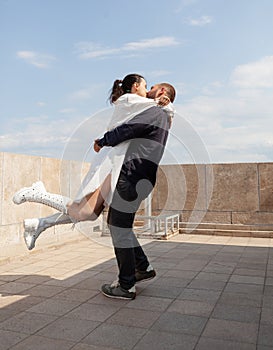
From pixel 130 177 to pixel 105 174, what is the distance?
201 mm

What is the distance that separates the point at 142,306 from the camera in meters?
2.68

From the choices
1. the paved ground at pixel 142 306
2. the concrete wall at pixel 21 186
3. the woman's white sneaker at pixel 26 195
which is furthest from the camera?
the concrete wall at pixel 21 186

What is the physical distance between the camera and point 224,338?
6.86 feet

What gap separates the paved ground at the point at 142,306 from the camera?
2066 mm

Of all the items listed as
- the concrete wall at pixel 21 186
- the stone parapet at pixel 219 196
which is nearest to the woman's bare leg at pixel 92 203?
the concrete wall at pixel 21 186

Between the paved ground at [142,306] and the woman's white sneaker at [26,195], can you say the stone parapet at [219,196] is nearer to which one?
the paved ground at [142,306]

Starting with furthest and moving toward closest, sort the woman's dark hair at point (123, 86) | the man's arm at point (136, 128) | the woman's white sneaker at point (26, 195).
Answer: the woman's white sneaker at point (26, 195) < the woman's dark hair at point (123, 86) < the man's arm at point (136, 128)

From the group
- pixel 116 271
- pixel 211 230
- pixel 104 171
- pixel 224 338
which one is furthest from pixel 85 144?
pixel 211 230

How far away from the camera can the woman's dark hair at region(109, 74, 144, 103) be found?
302 cm

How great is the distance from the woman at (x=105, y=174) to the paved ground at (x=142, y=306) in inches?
23.8

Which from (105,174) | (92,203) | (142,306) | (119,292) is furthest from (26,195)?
(142,306)

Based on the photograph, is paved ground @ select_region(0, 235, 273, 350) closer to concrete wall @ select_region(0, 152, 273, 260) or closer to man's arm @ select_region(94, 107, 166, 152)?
man's arm @ select_region(94, 107, 166, 152)

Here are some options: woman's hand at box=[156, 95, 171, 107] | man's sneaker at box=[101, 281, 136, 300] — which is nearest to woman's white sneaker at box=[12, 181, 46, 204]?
man's sneaker at box=[101, 281, 136, 300]

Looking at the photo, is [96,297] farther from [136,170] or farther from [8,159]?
[8,159]
